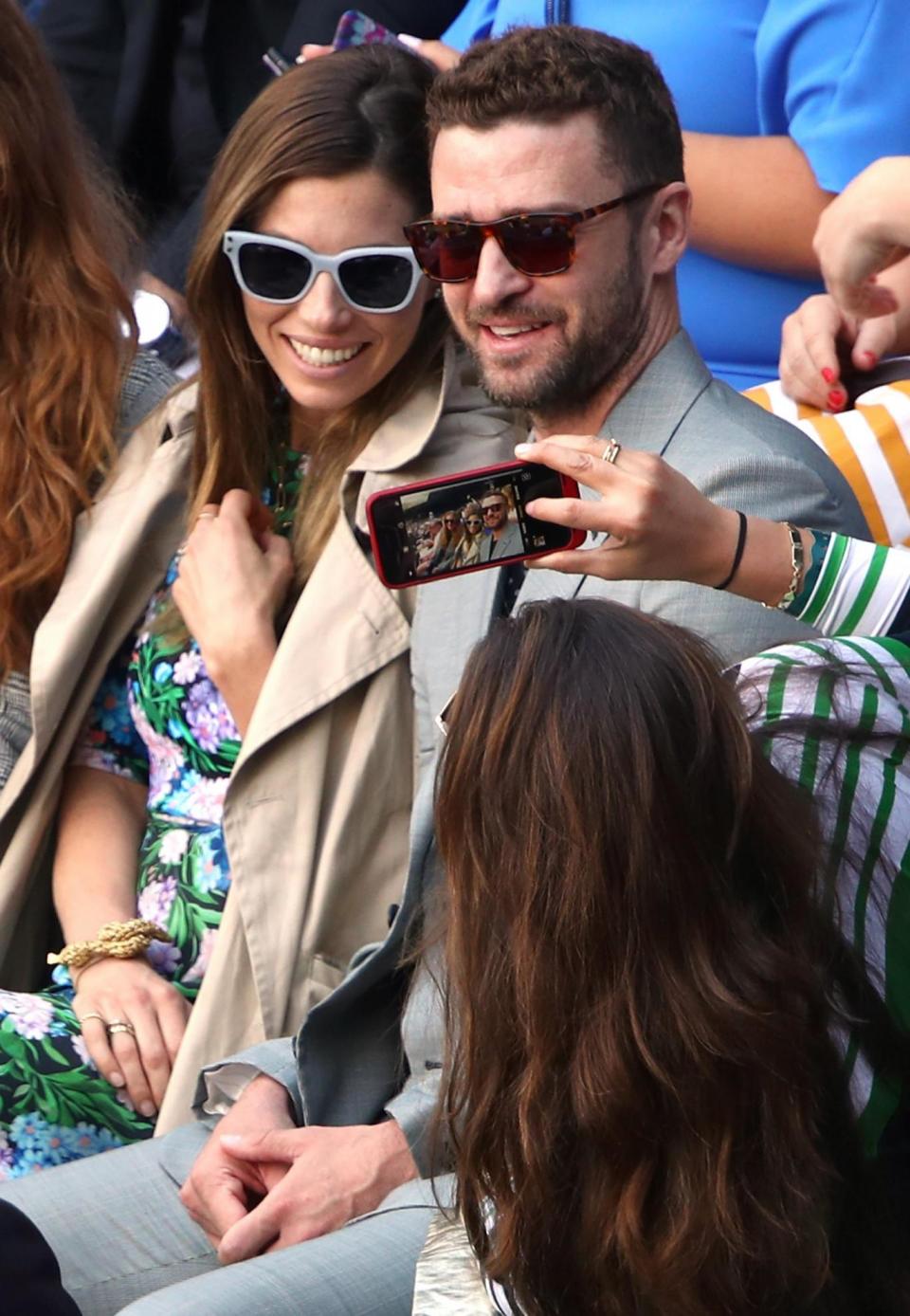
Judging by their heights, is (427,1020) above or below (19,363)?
below

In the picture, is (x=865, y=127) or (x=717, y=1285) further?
(x=865, y=127)

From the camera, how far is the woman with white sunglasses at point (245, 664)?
2.50 m

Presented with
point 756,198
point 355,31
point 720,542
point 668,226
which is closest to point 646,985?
point 720,542

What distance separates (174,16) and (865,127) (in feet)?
6.05

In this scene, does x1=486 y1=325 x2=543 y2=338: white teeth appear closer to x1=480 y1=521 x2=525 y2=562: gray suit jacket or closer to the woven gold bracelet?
x1=480 y1=521 x2=525 y2=562: gray suit jacket

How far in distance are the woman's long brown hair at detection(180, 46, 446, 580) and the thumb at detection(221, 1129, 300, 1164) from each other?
94cm

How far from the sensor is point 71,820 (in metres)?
2.81

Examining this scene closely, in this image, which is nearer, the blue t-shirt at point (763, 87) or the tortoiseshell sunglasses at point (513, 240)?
the tortoiseshell sunglasses at point (513, 240)

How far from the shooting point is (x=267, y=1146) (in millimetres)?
2178

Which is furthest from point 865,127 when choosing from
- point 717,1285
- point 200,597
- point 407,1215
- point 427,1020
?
point 717,1285

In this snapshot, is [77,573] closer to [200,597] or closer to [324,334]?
[200,597]

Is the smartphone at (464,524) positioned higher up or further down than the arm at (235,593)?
higher up

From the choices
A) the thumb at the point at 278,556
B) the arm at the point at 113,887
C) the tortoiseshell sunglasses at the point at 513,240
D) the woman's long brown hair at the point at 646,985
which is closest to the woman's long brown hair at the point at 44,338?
the arm at the point at 113,887

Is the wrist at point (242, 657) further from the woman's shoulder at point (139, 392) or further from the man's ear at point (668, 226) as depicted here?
the man's ear at point (668, 226)
